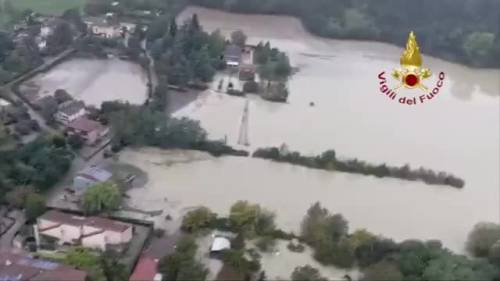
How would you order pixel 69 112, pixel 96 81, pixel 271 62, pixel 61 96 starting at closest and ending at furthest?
pixel 69 112 → pixel 61 96 → pixel 96 81 → pixel 271 62

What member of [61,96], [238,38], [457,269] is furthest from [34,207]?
[238,38]

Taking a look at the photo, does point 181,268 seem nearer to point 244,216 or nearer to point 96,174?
point 244,216

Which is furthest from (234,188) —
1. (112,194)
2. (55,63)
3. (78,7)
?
(78,7)

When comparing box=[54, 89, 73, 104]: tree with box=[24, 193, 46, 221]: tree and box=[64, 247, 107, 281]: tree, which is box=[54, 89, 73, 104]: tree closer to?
box=[24, 193, 46, 221]: tree

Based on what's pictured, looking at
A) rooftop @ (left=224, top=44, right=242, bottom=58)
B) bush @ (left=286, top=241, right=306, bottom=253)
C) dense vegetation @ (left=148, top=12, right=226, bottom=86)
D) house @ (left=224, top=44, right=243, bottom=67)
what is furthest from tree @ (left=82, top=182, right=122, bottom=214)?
rooftop @ (left=224, top=44, right=242, bottom=58)

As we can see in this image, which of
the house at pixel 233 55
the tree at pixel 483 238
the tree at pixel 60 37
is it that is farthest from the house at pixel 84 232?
the tree at pixel 60 37

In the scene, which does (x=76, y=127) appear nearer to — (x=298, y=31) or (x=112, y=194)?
(x=112, y=194)
